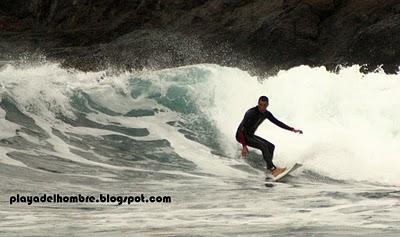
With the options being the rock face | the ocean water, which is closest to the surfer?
the ocean water

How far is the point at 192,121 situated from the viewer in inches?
568

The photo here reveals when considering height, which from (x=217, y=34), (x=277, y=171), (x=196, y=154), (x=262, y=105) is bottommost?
(x=277, y=171)

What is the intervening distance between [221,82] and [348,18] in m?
7.99

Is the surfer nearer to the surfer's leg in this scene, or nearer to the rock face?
the surfer's leg

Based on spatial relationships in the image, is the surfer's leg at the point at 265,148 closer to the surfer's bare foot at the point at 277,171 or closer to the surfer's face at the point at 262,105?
the surfer's bare foot at the point at 277,171

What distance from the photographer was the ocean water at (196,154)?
23.9 ft

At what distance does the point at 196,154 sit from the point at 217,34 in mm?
14084

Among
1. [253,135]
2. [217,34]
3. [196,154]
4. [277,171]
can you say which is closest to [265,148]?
[253,135]

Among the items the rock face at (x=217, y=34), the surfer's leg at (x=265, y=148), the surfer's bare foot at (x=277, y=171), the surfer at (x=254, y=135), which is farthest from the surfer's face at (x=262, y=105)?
the rock face at (x=217, y=34)

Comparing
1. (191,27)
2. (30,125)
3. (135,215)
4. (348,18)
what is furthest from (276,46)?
(135,215)

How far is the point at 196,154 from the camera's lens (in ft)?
39.8

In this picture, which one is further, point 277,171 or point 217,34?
point 217,34

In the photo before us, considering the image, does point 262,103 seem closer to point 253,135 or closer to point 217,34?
point 253,135

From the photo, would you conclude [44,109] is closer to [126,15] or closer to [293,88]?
[293,88]
